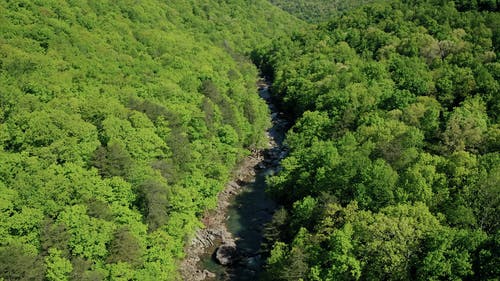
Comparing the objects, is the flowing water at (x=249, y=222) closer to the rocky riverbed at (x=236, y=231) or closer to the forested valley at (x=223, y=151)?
the rocky riverbed at (x=236, y=231)

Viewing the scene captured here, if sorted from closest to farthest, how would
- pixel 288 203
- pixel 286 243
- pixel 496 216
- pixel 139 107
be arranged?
pixel 496 216 → pixel 286 243 → pixel 288 203 → pixel 139 107

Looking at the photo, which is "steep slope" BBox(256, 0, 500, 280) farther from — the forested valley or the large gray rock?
the large gray rock

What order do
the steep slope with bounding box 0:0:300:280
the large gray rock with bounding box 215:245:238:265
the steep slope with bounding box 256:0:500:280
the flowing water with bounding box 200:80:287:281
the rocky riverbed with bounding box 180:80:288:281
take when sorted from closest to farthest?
the steep slope with bounding box 256:0:500:280 < the steep slope with bounding box 0:0:300:280 < the rocky riverbed with bounding box 180:80:288:281 < the flowing water with bounding box 200:80:287:281 < the large gray rock with bounding box 215:245:238:265

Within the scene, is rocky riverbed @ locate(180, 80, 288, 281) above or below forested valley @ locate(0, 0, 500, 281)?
below

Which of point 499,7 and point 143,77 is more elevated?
point 499,7

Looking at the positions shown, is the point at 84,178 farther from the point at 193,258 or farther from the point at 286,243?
the point at 286,243

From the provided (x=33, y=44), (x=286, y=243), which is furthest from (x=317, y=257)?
(x=33, y=44)

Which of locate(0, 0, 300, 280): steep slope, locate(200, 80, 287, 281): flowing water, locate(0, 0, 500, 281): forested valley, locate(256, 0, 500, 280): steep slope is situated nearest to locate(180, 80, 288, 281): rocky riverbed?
locate(200, 80, 287, 281): flowing water
